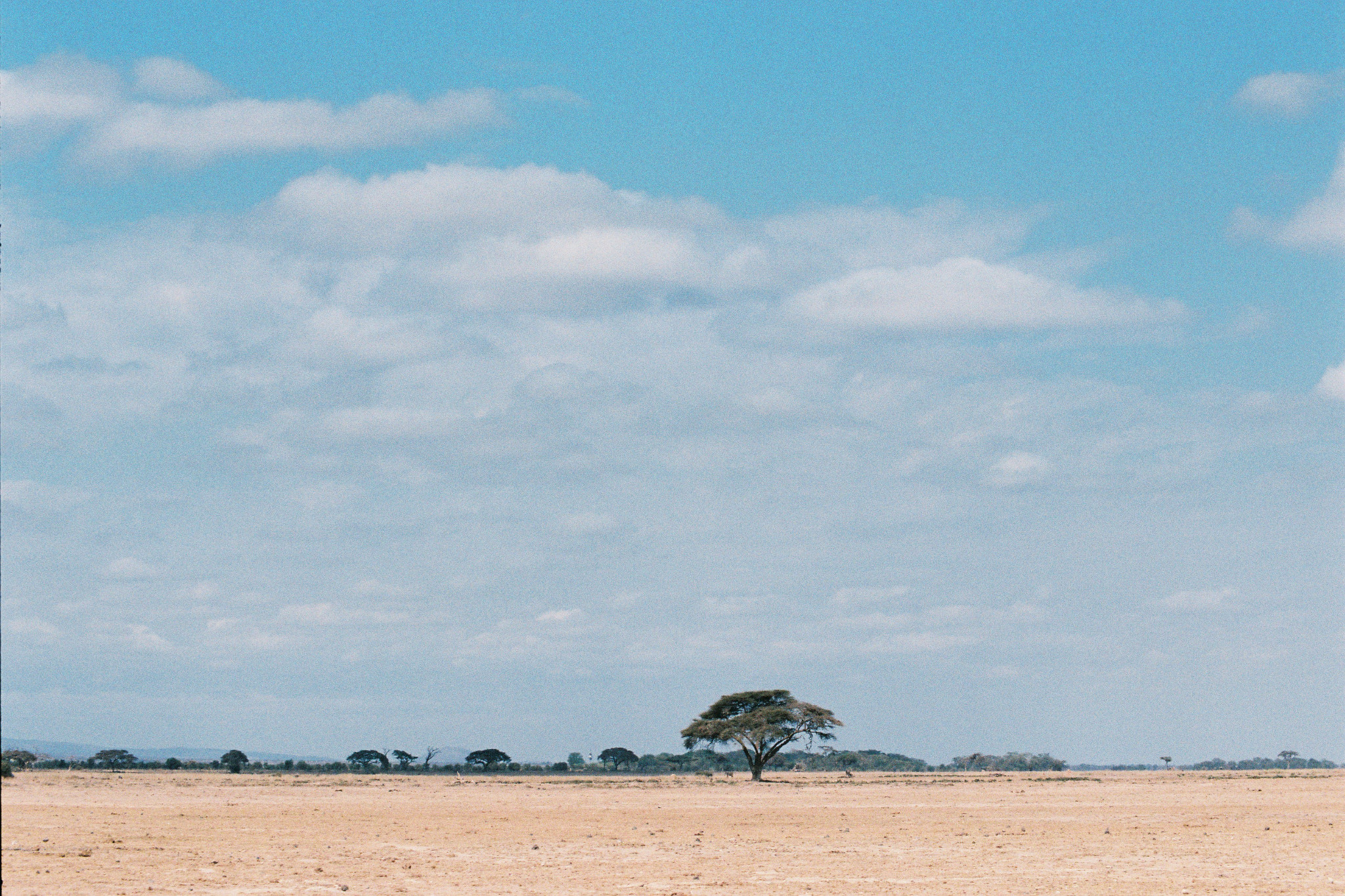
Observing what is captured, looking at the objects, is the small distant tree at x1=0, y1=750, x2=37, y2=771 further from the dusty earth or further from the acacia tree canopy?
the acacia tree canopy

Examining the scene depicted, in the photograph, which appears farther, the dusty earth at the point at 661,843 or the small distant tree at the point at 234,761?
the small distant tree at the point at 234,761

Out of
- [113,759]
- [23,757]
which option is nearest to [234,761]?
[113,759]

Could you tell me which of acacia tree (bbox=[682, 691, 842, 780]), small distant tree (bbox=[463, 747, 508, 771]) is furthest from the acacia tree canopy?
acacia tree (bbox=[682, 691, 842, 780])

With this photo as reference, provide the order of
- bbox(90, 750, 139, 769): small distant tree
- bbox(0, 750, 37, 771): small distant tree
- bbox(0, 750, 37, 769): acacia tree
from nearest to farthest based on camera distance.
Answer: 1. bbox(0, 750, 37, 771): small distant tree
2. bbox(0, 750, 37, 769): acacia tree
3. bbox(90, 750, 139, 769): small distant tree

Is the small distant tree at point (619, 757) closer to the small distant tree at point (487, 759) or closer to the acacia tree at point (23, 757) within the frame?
the small distant tree at point (487, 759)

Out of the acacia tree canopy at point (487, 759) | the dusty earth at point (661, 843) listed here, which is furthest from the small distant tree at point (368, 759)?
the dusty earth at point (661, 843)

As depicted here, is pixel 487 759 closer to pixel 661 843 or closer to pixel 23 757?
pixel 23 757

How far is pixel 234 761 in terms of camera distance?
115312 millimetres

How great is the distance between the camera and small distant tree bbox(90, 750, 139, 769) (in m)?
103

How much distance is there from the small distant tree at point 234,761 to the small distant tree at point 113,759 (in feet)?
25.6

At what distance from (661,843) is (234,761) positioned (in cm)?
8966

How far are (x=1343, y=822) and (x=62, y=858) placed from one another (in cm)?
3516

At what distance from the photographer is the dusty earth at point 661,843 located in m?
25.7

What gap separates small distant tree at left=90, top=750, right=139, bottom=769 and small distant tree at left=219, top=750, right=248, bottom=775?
25.6 ft
